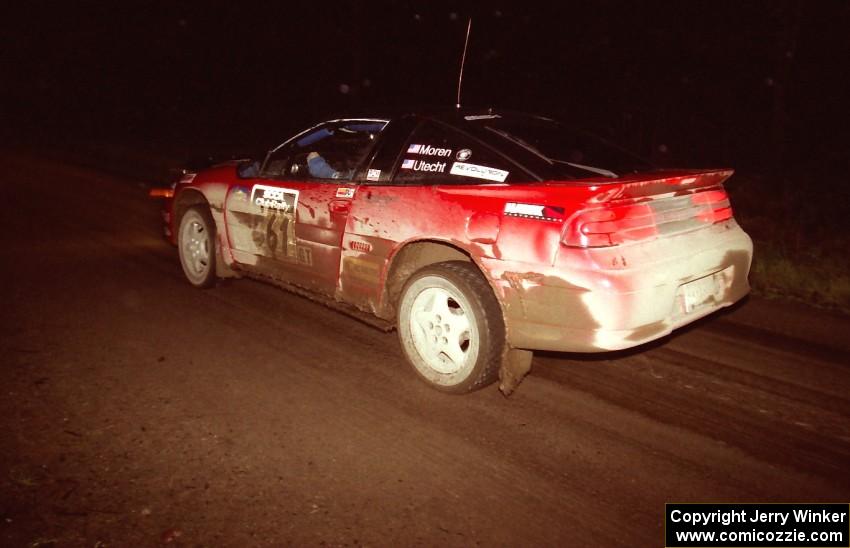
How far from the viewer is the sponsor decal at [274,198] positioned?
15.5ft

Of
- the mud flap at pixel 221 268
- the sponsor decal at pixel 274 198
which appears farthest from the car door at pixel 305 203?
the mud flap at pixel 221 268

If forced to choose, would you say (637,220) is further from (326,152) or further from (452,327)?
(326,152)

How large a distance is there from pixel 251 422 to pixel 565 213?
192 centimetres

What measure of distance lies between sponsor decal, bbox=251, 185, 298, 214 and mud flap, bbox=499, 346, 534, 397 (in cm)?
189

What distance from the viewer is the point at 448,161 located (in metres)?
3.90

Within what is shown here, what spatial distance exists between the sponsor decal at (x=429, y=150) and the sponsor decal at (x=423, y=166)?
56 millimetres

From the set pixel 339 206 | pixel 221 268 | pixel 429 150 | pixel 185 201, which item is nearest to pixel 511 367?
pixel 429 150

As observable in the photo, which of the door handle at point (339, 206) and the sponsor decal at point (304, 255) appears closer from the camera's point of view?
the door handle at point (339, 206)

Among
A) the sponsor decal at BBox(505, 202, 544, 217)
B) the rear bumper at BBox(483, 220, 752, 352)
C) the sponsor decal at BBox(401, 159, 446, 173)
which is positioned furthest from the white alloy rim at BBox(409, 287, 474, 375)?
the sponsor decal at BBox(401, 159, 446, 173)

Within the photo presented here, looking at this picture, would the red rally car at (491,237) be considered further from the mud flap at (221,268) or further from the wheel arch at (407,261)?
the mud flap at (221,268)

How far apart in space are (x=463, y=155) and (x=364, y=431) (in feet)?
5.31

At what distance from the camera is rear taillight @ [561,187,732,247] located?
327 centimetres

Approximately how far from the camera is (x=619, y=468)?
3105mm

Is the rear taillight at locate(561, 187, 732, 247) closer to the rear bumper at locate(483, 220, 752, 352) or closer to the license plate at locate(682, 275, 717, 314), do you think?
the rear bumper at locate(483, 220, 752, 352)
